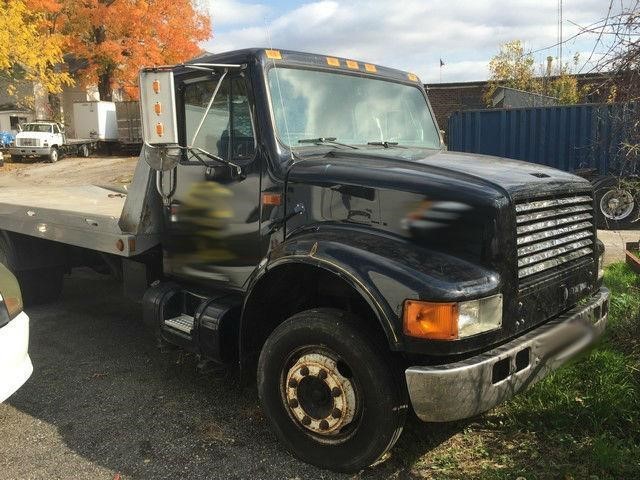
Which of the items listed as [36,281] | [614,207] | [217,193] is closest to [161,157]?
[217,193]

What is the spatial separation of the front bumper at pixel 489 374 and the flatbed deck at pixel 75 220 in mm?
2541

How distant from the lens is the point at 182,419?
3779mm

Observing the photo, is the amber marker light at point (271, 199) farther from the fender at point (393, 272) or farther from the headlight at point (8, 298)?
the headlight at point (8, 298)

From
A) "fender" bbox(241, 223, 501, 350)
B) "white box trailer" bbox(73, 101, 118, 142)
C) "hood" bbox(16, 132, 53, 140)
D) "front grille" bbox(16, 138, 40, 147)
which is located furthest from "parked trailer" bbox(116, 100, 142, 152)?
"fender" bbox(241, 223, 501, 350)

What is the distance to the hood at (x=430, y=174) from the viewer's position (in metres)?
2.96

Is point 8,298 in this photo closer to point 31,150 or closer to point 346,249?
point 346,249

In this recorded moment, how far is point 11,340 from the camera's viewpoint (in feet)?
11.0

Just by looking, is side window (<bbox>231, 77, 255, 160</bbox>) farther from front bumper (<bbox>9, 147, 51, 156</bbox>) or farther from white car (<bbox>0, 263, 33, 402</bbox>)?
front bumper (<bbox>9, 147, 51, 156</bbox>)

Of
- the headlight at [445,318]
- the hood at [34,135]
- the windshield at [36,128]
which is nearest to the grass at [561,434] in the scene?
the headlight at [445,318]

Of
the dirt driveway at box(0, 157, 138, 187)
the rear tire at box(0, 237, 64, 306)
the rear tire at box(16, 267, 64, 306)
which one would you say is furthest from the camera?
the dirt driveway at box(0, 157, 138, 187)

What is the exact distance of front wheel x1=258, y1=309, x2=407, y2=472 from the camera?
2.88m

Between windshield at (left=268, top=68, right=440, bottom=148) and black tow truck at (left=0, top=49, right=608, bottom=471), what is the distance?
0.01 m

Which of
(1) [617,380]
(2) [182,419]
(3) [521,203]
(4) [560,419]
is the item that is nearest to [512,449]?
(4) [560,419]

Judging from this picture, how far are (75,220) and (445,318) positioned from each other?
3556mm
